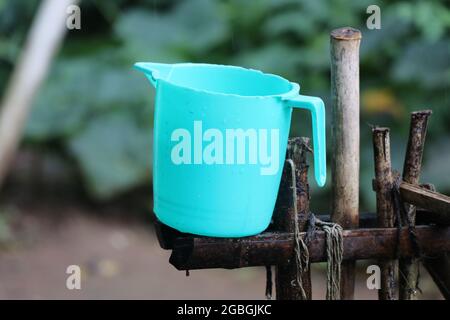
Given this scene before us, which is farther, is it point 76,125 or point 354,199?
point 76,125

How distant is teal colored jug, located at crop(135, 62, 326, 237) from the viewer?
158 cm

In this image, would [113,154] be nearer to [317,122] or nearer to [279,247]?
[279,247]

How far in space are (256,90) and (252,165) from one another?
0.22 meters

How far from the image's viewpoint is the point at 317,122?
5.34 feet

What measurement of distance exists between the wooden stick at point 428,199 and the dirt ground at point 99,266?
2.07 m

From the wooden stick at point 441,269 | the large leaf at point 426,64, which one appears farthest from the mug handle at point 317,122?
the large leaf at point 426,64

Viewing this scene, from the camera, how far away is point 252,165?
161 cm

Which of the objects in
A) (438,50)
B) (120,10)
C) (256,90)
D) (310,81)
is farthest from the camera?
(120,10)

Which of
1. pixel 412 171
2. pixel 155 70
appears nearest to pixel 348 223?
pixel 412 171

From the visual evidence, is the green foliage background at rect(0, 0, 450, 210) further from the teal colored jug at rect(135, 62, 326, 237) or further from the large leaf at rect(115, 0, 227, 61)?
the teal colored jug at rect(135, 62, 326, 237)

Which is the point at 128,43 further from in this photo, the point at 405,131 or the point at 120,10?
the point at 405,131

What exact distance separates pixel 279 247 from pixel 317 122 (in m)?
0.29

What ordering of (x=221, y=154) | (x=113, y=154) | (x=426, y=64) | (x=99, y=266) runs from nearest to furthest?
(x=221, y=154)
(x=426, y=64)
(x=99, y=266)
(x=113, y=154)
